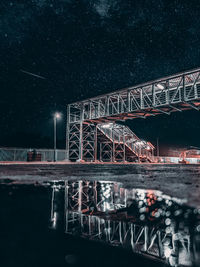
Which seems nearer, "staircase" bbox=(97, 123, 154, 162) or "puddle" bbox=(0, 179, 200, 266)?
"puddle" bbox=(0, 179, 200, 266)

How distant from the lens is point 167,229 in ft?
3.57

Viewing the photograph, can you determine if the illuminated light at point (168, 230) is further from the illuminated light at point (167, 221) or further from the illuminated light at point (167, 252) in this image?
the illuminated light at point (167, 252)

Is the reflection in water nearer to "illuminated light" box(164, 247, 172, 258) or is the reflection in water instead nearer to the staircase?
"illuminated light" box(164, 247, 172, 258)

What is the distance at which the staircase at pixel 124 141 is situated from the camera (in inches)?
1025

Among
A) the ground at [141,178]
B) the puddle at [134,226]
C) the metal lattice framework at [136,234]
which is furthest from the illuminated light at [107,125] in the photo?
the metal lattice framework at [136,234]

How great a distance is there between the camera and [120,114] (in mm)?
19375

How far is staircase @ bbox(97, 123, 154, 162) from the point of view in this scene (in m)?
26.0

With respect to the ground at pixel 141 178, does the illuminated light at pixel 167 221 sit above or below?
above

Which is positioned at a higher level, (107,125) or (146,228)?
(107,125)

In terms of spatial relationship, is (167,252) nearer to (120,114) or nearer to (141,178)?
(141,178)

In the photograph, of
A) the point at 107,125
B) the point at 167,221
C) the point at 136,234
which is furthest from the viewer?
the point at 107,125

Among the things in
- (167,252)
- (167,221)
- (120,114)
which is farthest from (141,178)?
(120,114)

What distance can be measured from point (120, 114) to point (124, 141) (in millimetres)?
7395

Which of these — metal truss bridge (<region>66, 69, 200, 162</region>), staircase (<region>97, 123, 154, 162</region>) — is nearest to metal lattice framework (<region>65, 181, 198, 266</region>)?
metal truss bridge (<region>66, 69, 200, 162</region>)
